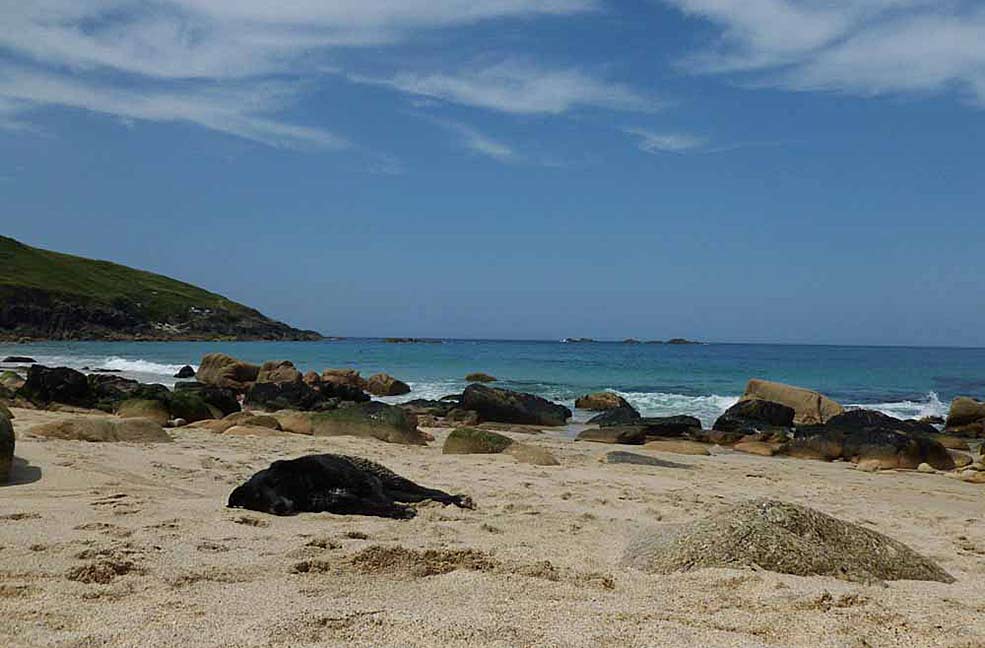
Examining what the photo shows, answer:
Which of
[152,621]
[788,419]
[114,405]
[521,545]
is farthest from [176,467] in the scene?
[788,419]

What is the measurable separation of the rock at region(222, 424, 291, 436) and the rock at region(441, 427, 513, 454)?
311 centimetres

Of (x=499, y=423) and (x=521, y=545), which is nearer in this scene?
(x=521, y=545)

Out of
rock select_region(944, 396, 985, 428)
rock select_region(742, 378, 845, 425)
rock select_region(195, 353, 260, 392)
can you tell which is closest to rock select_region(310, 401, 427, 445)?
rock select_region(742, 378, 845, 425)

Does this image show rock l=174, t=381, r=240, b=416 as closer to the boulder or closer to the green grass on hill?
the boulder

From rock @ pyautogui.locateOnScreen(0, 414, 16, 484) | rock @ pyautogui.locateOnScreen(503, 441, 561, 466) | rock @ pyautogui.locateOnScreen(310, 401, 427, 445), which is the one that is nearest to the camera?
rock @ pyautogui.locateOnScreen(0, 414, 16, 484)

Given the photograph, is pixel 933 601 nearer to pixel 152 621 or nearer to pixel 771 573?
pixel 771 573

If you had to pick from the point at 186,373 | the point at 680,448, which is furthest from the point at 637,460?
the point at 186,373

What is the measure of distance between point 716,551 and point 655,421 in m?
14.3

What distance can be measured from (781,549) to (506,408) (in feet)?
50.0

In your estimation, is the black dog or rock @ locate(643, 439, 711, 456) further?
rock @ locate(643, 439, 711, 456)

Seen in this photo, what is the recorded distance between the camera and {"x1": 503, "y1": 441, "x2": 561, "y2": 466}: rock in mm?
10602

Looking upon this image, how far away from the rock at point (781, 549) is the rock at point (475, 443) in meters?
6.04

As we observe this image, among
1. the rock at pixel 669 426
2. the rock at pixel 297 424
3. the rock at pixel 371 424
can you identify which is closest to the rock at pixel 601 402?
the rock at pixel 669 426

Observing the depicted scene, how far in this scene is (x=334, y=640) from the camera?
3316mm
